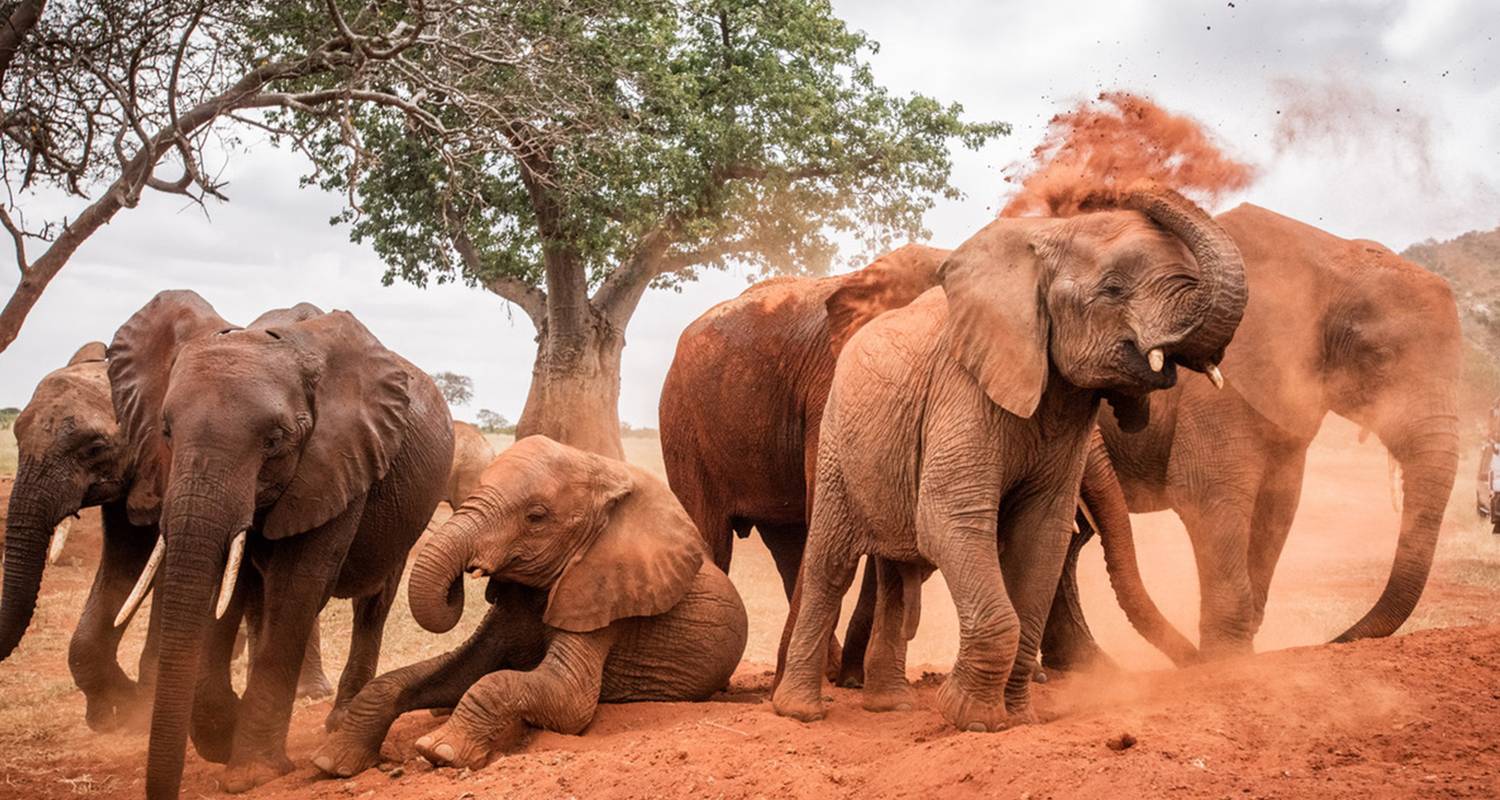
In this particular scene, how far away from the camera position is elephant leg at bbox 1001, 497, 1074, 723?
6410 mm

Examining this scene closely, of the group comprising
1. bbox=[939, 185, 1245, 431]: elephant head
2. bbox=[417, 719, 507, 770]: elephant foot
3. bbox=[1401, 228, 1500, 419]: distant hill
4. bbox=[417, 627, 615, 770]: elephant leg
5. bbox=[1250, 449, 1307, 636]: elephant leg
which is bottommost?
bbox=[417, 719, 507, 770]: elephant foot

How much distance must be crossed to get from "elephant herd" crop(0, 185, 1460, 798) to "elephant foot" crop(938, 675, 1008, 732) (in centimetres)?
1

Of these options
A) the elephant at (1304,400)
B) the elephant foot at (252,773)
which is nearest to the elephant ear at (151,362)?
the elephant foot at (252,773)

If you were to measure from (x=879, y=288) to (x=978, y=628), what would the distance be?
9.45 feet

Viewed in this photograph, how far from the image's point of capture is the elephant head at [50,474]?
8.18 meters

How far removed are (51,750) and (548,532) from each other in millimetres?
3307

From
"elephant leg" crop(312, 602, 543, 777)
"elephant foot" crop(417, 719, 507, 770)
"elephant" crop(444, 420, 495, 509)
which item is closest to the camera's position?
"elephant foot" crop(417, 719, 507, 770)

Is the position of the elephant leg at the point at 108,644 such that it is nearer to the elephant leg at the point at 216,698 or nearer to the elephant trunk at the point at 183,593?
the elephant leg at the point at 216,698

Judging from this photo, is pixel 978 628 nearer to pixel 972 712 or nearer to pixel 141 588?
pixel 972 712

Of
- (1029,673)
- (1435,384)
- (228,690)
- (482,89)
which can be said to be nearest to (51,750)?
(228,690)

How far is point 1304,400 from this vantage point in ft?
25.6

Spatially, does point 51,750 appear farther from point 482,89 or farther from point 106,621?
point 482,89

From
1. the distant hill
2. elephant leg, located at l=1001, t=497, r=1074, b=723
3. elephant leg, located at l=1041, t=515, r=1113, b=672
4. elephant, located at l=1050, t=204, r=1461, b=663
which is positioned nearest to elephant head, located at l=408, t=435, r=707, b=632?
elephant leg, located at l=1001, t=497, r=1074, b=723

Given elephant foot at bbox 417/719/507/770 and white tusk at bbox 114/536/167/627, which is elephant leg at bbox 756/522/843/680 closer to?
elephant foot at bbox 417/719/507/770
